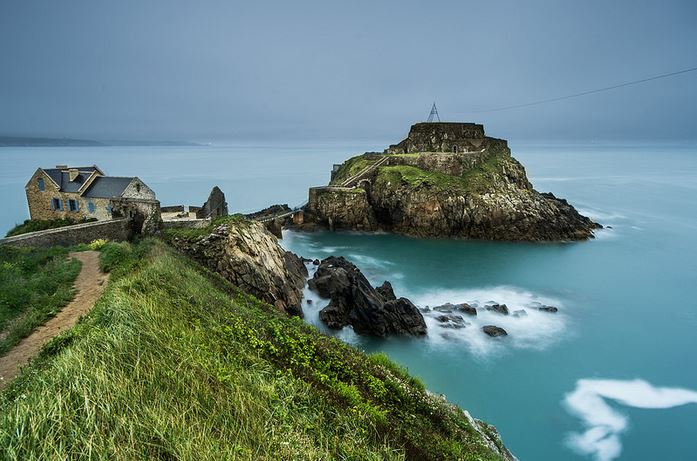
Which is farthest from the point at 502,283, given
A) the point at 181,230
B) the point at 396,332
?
the point at 181,230

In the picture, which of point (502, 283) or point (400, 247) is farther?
point (400, 247)

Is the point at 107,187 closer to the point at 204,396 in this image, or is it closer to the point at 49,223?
the point at 49,223

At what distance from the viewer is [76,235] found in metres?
19.2

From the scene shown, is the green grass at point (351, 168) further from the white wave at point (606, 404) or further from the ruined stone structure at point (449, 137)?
the white wave at point (606, 404)

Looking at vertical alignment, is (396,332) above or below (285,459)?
below

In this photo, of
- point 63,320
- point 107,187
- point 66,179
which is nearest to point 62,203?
point 66,179

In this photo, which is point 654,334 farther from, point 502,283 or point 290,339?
point 290,339

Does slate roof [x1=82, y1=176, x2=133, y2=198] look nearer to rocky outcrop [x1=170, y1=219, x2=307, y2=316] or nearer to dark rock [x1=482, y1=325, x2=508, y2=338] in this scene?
rocky outcrop [x1=170, y1=219, x2=307, y2=316]

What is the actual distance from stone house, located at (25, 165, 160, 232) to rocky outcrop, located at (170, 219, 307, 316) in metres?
5.83

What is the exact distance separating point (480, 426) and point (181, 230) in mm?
17530

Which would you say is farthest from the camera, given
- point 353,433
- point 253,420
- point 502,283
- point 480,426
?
point 502,283

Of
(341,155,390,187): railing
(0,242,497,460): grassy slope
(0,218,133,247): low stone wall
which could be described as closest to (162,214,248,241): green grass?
(0,218,133,247): low stone wall

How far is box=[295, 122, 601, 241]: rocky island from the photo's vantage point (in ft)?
139

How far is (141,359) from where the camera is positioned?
20.9ft
